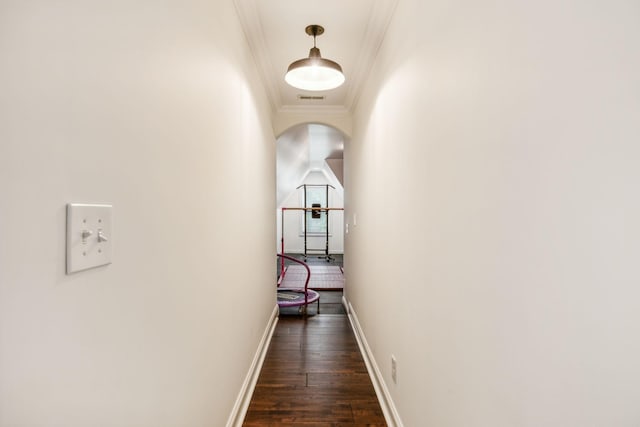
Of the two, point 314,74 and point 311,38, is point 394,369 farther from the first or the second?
point 311,38

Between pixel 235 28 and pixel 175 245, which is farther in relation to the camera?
pixel 235 28

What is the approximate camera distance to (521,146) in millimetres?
754

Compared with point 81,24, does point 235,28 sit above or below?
above

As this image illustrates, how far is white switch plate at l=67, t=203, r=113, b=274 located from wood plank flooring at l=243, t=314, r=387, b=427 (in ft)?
5.65

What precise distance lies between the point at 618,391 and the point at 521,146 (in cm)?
48

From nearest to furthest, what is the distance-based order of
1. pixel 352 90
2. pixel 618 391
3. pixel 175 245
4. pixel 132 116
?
pixel 618 391 < pixel 132 116 < pixel 175 245 < pixel 352 90

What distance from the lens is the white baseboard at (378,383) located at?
1898 millimetres

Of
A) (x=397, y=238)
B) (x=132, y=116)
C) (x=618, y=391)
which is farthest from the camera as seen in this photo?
(x=397, y=238)

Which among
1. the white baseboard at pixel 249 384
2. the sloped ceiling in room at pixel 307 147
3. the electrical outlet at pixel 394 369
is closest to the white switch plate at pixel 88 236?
the white baseboard at pixel 249 384

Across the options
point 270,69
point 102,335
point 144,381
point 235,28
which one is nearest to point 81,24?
point 102,335

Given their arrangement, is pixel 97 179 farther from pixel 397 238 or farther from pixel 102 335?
pixel 397 238

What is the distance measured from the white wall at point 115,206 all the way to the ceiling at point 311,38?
612 mm

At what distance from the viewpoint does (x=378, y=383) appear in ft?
7.53

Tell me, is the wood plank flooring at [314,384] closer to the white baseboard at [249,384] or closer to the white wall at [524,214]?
the white baseboard at [249,384]
